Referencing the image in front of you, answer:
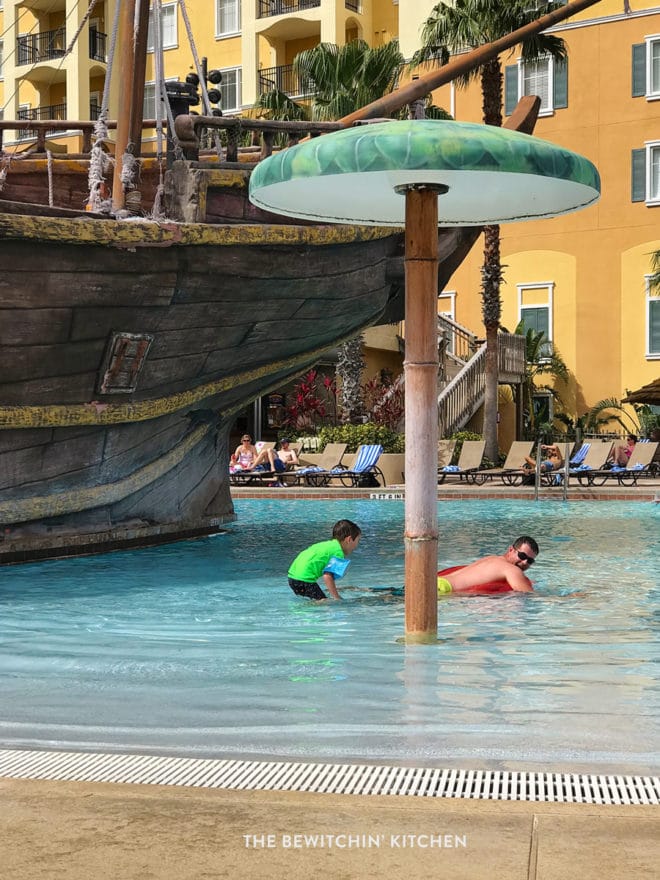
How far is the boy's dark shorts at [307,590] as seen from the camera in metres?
8.62

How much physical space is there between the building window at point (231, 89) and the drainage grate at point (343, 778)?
36.4m

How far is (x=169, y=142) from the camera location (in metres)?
11.5

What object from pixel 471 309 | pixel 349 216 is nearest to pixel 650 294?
pixel 471 309

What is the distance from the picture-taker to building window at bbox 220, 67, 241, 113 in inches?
1515

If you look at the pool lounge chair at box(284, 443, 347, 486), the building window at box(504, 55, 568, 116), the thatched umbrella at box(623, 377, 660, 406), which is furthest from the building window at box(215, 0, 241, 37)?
the thatched umbrella at box(623, 377, 660, 406)

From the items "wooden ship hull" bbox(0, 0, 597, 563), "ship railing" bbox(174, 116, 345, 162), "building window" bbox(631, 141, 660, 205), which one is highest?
"building window" bbox(631, 141, 660, 205)

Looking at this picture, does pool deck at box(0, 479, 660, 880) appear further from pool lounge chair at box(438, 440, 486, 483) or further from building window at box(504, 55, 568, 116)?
building window at box(504, 55, 568, 116)

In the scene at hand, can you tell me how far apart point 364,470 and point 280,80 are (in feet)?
66.0

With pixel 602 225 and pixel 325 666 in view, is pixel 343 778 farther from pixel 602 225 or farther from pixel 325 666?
pixel 602 225

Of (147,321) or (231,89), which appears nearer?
(147,321)

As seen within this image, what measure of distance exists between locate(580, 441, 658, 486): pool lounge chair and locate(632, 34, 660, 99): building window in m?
12.8

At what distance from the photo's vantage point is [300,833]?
309cm

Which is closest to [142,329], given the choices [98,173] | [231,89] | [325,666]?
[98,173]

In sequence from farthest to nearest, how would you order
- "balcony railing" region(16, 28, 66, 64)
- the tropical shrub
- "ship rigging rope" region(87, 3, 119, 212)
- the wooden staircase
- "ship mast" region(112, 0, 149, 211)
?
"balcony railing" region(16, 28, 66, 64) → the wooden staircase → the tropical shrub → "ship mast" region(112, 0, 149, 211) → "ship rigging rope" region(87, 3, 119, 212)
